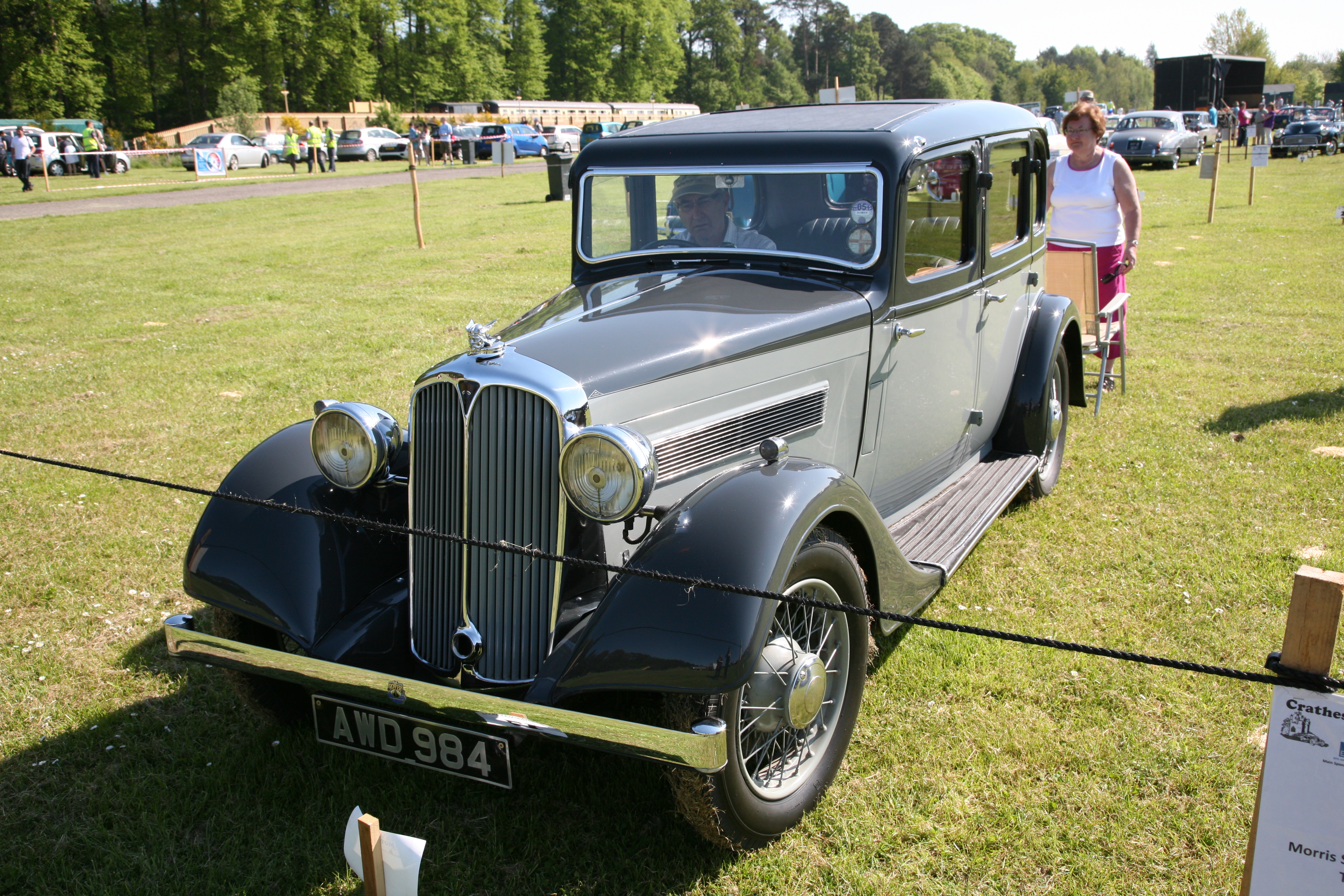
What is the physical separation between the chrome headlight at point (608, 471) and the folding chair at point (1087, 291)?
4516mm

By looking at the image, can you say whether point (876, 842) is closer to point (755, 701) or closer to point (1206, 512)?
point (755, 701)

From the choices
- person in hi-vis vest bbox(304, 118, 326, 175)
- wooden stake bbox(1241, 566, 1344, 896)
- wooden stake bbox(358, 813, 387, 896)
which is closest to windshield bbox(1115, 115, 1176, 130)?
person in hi-vis vest bbox(304, 118, 326, 175)

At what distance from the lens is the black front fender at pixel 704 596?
221cm

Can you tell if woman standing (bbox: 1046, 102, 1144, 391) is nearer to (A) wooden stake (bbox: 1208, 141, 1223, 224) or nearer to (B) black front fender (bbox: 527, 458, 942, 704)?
(B) black front fender (bbox: 527, 458, 942, 704)

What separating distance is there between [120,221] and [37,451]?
1444cm

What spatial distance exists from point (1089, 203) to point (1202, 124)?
3290 cm

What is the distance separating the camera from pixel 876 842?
263 centimetres

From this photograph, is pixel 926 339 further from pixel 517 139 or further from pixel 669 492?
pixel 517 139

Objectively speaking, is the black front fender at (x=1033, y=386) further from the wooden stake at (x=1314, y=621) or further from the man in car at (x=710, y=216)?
the wooden stake at (x=1314, y=621)

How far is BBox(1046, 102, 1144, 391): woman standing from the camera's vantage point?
623 cm

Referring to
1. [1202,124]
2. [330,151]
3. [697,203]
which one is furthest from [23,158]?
[1202,124]

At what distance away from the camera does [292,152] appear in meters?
34.5

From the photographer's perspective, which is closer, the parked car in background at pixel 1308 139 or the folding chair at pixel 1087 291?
the folding chair at pixel 1087 291

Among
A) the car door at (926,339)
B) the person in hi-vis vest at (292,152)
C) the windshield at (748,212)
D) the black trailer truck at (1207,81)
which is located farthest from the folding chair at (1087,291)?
the black trailer truck at (1207,81)
